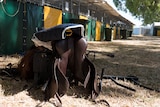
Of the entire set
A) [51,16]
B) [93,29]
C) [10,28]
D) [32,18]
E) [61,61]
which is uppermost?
[51,16]

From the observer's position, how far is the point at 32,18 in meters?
8.06

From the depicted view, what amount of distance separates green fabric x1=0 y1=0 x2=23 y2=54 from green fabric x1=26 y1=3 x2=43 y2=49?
342 millimetres

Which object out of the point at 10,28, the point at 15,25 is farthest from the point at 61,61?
the point at 15,25

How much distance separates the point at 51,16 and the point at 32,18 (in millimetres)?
1695

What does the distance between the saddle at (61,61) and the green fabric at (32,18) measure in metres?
4.27

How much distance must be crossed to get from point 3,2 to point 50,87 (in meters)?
4.43

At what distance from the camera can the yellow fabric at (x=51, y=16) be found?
910 centimetres

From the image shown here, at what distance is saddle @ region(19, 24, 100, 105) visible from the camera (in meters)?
3.20

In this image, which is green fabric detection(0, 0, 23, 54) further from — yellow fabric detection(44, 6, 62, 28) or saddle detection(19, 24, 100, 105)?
saddle detection(19, 24, 100, 105)

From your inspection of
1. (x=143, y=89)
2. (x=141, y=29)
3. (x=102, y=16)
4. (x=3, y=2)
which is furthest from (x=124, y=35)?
(x=141, y=29)

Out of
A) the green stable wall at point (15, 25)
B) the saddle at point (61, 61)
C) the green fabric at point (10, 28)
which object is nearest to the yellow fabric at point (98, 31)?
the green stable wall at point (15, 25)

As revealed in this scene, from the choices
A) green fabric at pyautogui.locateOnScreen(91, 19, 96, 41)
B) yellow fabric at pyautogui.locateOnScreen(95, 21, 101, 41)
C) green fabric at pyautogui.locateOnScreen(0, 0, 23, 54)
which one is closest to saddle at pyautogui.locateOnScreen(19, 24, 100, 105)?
green fabric at pyautogui.locateOnScreen(0, 0, 23, 54)

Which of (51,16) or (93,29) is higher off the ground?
(51,16)

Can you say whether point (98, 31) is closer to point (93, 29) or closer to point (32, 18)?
point (93, 29)
